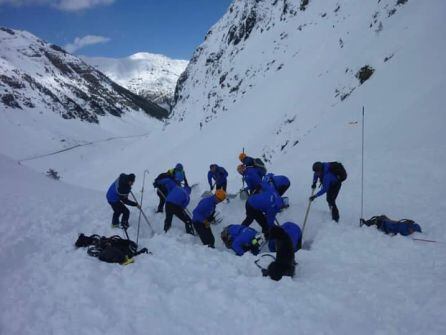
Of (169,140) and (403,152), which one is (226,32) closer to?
(169,140)

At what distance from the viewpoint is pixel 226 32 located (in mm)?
62781

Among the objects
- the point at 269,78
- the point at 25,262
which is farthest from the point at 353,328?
the point at 269,78

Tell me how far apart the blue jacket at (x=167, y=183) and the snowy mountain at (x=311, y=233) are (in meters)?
1.14

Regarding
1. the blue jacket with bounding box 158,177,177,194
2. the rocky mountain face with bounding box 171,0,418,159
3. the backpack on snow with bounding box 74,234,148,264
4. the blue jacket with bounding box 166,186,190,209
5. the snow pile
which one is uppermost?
the rocky mountain face with bounding box 171,0,418,159

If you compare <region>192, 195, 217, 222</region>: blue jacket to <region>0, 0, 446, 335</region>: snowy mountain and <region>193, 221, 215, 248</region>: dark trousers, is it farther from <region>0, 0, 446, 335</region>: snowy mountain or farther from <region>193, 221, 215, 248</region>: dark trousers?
<region>0, 0, 446, 335</region>: snowy mountain

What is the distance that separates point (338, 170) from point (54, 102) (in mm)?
127711

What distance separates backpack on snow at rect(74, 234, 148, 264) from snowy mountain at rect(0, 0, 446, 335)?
0.84 ft

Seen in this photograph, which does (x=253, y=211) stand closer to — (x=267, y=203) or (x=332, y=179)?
(x=267, y=203)

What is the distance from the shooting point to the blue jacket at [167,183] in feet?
40.9

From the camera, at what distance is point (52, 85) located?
133 metres

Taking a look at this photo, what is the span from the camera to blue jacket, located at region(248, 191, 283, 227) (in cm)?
975

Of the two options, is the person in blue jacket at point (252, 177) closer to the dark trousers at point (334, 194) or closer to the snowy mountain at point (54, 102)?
the dark trousers at point (334, 194)

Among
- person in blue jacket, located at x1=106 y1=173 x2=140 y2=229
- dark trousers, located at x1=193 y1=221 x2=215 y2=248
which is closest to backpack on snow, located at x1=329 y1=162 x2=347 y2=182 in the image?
dark trousers, located at x1=193 y1=221 x2=215 y2=248

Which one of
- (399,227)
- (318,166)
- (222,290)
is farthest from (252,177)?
(222,290)
